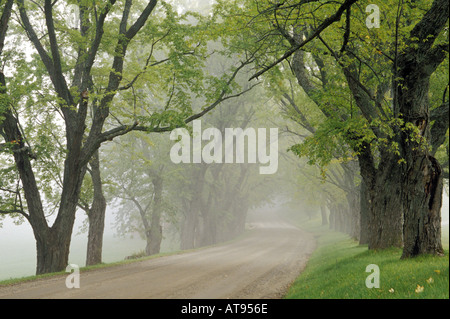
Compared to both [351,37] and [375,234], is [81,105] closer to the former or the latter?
[351,37]

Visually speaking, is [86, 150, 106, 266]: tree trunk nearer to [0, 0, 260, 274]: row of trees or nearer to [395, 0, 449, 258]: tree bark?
[0, 0, 260, 274]: row of trees

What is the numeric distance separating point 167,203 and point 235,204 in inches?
619

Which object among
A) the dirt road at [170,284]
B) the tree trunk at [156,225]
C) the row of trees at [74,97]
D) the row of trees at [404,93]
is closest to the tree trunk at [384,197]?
the row of trees at [404,93]

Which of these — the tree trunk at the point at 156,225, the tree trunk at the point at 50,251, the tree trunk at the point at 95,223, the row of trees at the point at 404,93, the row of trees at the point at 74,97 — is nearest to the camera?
the row of trees at the point at 404,93

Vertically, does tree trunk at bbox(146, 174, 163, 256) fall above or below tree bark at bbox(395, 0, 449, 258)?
below

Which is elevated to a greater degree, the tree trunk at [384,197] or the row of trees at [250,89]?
the row of trees at [250,89]

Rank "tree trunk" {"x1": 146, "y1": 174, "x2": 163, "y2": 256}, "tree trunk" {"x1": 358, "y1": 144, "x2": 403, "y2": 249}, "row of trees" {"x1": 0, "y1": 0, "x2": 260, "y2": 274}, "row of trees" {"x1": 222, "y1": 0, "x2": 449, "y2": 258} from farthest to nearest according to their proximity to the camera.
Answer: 1. "tree trunk" {"x1": 146, "y1": 174, "x2": 163, "y2": 256}
2. "row of trees" {"x1": 0, "y1": 0, "x2": 260, "y2": 274}
3. "tree trunk" {"x1": 358, "y1": 144, "x2": 403, "y2": 249}
4. "row of trees" {"x1": 222, "y1": 0, "x2": 449, "y2": 258}

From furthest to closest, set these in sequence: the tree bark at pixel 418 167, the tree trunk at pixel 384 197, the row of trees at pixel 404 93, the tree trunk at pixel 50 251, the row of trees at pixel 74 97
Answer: the tree trunk at pixel 50 251 < the row of trees at pixel 74 97 < the tree trunk at pixel 384 197 < the tree bark at pixel 418 167 < the row of trees at pixel 404 93

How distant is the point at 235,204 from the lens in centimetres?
4384

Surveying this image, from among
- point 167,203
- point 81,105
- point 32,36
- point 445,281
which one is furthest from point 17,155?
point 167,203

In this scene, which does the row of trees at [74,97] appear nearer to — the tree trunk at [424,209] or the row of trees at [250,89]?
the row of trees at [250,89]

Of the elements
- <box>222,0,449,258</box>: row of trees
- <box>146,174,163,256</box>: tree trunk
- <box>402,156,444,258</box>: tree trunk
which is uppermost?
<box>222,0,449,258</box>: row of trees

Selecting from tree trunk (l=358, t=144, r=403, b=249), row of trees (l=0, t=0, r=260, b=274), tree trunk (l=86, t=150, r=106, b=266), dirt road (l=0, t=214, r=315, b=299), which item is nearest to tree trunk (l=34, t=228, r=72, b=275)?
row of trees (l=0, t=0, r=260, b=274)

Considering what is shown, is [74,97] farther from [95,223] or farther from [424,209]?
[424,209]
